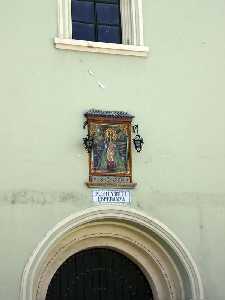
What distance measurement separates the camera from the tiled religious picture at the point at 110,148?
10.2 metres

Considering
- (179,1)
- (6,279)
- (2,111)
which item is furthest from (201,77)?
(6,279)

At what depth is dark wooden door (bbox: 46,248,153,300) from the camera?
405 inches

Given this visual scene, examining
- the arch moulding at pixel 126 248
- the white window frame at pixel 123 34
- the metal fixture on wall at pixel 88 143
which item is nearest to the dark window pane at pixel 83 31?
the white window frame at pixel 123 34

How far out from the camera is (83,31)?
10898mm

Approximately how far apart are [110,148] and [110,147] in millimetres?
17

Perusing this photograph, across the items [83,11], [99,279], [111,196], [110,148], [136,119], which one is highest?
[83,11]

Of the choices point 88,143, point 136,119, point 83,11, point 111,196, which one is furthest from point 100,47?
point 111,196

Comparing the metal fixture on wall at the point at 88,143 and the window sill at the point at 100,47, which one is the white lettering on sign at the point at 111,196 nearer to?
the metal fixture on wall at the point at 88,143

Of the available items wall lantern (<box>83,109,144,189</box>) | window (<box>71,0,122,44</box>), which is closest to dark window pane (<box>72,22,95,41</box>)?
window (<box>71,0,122,44</box>)

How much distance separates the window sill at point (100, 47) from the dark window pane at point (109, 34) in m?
0.32

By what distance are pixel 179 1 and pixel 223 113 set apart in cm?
196

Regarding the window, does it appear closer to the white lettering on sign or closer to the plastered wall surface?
the plastered wall surface

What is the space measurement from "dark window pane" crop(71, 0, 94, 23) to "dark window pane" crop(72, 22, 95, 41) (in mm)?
88

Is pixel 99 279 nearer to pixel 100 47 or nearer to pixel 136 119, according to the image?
pixel 136 119
